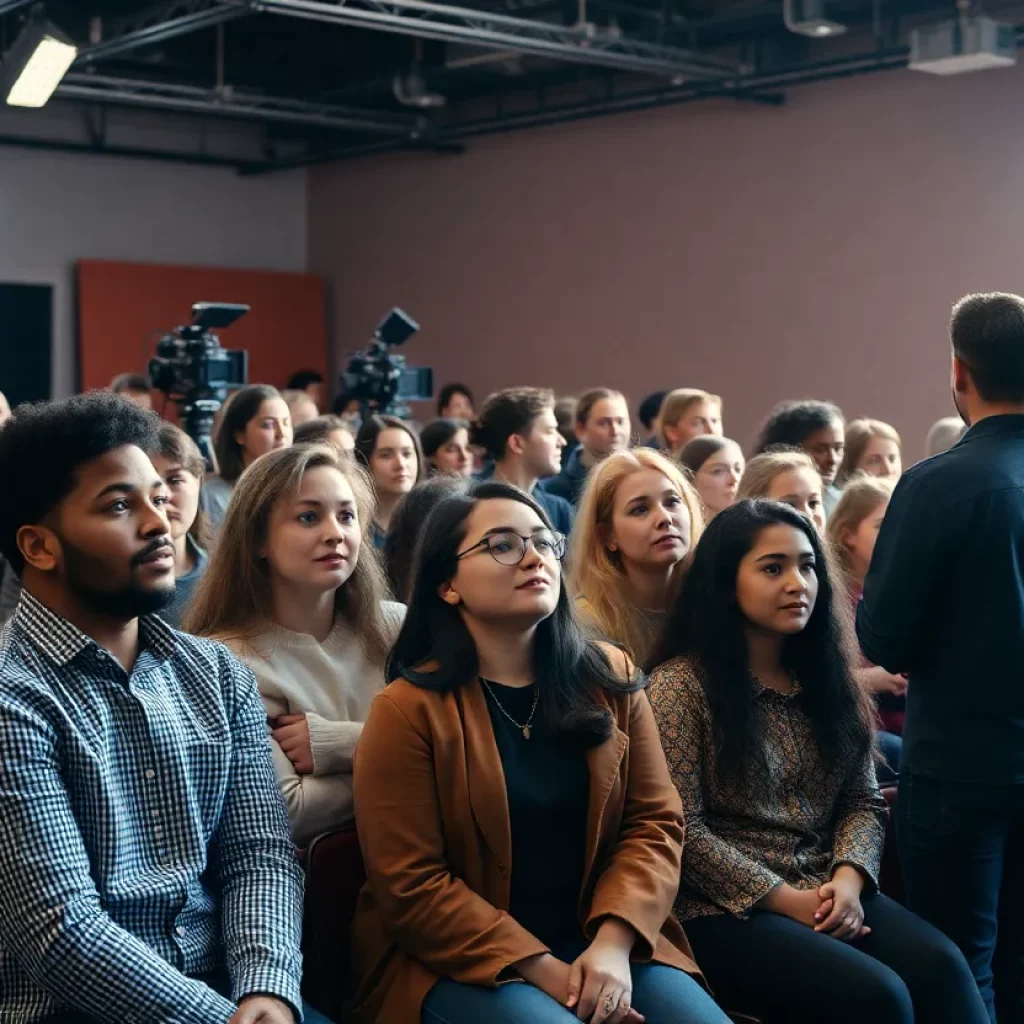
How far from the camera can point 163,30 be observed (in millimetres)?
6887

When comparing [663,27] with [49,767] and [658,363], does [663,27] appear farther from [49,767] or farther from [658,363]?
[49,767]

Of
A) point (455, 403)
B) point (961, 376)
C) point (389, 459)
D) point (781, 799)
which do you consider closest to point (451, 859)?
point (781, 799)

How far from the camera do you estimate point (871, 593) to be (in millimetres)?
2223

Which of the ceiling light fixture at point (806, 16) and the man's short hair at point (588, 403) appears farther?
the ceiling light fixture at point (806, 16)

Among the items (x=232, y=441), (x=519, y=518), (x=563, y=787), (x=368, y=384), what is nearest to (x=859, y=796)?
Result: (x=563, y=787)

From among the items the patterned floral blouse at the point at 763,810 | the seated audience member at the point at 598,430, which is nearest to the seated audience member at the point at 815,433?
the seated audience member at the point at 598,430

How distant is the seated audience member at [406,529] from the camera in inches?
117

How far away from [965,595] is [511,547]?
2.27 ft

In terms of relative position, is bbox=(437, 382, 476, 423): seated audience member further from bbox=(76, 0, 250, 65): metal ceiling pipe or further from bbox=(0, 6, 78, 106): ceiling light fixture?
bbox=(0, 6, 78, 106): ceiling light fixture

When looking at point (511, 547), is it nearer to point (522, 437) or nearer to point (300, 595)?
point (300, 595)

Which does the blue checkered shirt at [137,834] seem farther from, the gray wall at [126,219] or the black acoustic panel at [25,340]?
the gray wall at [126,219]

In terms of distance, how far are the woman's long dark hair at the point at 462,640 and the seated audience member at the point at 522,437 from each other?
2375 millimetres

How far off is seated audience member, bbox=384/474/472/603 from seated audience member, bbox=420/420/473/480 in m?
1.83

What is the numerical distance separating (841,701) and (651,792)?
0.45 meters
